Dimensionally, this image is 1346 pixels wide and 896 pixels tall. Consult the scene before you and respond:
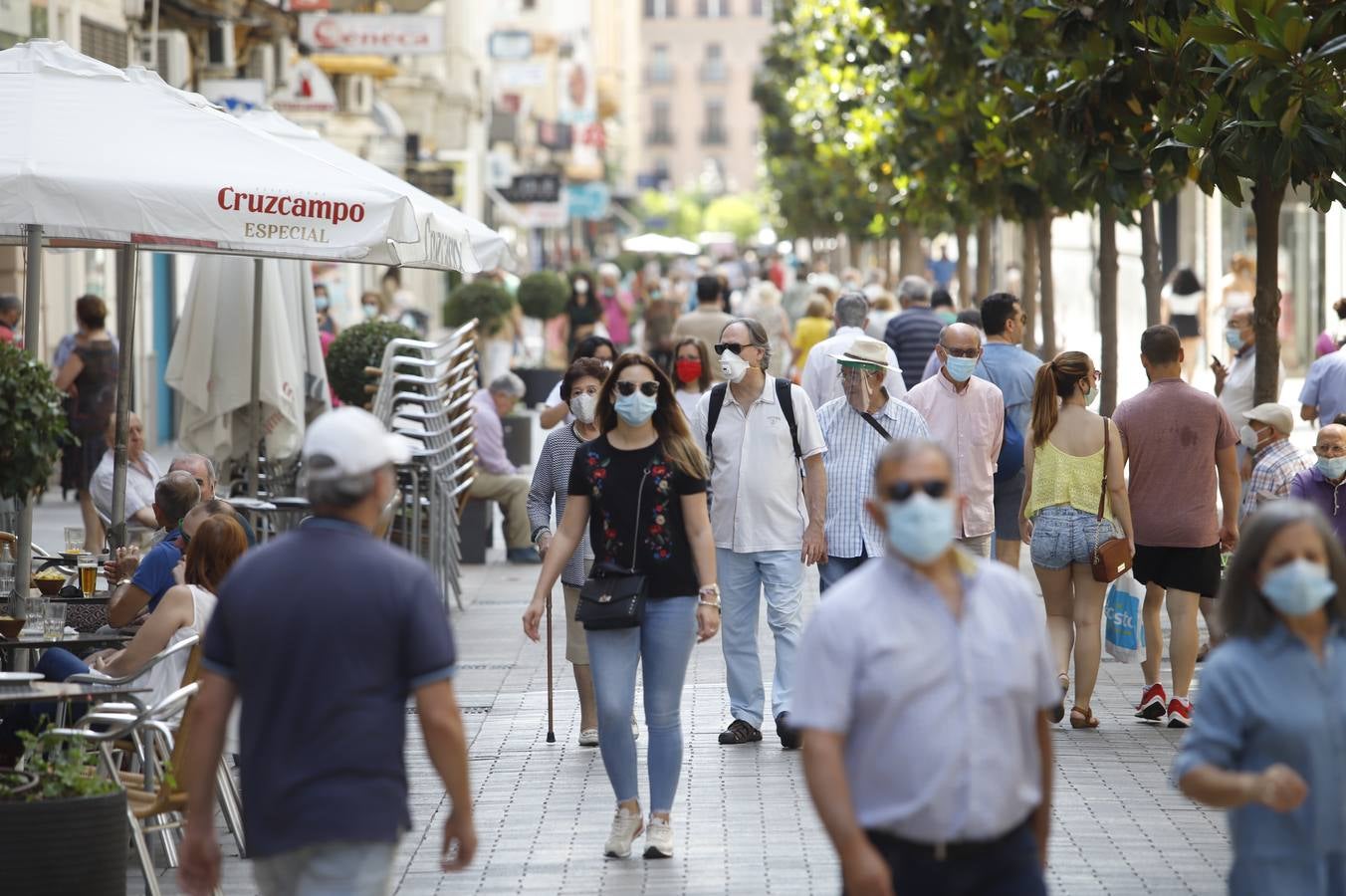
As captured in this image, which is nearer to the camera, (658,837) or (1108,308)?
(658,837)

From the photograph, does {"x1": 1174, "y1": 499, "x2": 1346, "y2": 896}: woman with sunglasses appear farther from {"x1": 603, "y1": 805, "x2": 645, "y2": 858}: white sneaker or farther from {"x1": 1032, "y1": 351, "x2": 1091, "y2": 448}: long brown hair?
{"x1": 1032, "y1": 351, "x2": 1091, "y2": 448}: long brown hair

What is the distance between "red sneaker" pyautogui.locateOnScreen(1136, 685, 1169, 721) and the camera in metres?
10.1

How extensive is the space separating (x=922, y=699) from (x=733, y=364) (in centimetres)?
508

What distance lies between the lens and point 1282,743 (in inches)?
176

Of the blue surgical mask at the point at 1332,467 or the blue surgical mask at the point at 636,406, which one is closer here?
the blue surgical mask at the point at 636,406

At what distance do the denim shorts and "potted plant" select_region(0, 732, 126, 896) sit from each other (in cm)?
470

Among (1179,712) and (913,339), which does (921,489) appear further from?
(913,339)

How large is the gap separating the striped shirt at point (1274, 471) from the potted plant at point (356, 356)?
708 centimetres

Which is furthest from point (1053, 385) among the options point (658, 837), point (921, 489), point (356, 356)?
point (356, 356)

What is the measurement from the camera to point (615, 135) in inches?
4331

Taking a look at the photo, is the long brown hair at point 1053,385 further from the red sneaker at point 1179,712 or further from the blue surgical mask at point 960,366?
the red sneaker at point 1179,712

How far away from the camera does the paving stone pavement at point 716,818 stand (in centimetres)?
738

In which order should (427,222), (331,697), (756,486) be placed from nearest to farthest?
(331,697)
(756,486)
(427,222)

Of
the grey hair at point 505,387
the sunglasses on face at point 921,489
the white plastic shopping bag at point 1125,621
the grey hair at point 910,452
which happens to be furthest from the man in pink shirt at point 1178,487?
the grey hair at point 505,387
